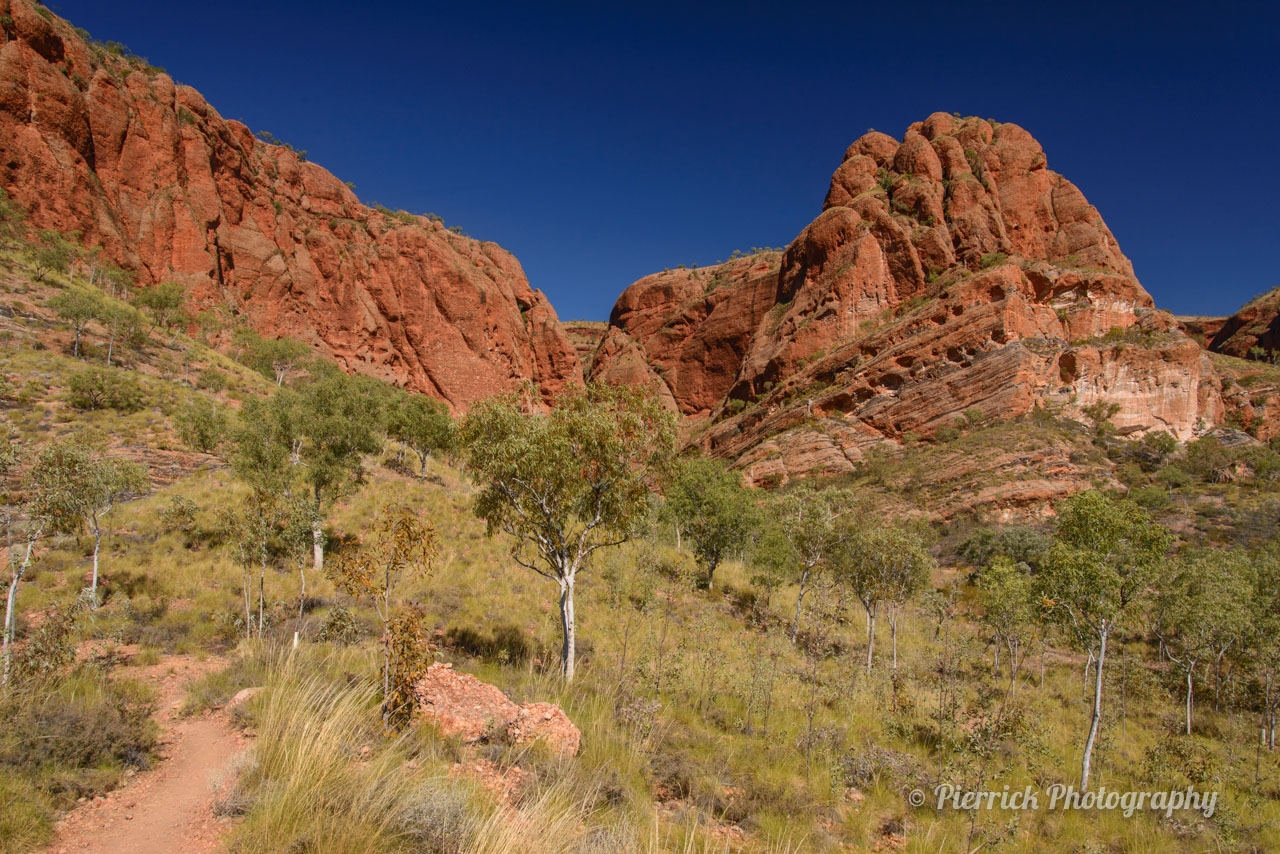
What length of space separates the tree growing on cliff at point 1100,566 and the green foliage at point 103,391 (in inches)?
1211

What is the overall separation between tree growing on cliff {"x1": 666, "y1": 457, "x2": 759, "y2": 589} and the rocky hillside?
21998 millimetres

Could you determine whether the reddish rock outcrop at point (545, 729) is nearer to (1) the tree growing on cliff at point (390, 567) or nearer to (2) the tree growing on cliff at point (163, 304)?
(1) the tree growing on cliff at point (390, 567)

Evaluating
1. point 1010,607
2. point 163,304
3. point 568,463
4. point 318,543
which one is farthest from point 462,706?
point 163,304

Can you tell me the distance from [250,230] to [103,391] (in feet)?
160

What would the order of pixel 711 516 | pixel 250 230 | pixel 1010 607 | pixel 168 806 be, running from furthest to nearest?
pixel 250 230, pixel 711 516, pixel 1010 607, pixel 168 806

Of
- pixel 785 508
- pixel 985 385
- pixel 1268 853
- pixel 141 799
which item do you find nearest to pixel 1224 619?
pixel 1268 853

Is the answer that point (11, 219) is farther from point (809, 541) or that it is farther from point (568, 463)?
point (809, 541)

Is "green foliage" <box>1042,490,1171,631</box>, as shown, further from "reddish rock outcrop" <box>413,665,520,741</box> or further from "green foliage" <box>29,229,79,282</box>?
"green foliage" <box>29,229,79,282</box>

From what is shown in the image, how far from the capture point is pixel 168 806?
13.6ft

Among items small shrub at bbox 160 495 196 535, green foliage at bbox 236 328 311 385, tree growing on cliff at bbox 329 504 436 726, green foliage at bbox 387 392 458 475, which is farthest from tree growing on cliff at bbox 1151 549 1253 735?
green foliage at bbox 236 328 311 385

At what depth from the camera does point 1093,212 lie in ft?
185

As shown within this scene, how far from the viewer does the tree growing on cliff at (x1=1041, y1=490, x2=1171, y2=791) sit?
28.0 feet

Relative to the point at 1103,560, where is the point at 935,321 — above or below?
above

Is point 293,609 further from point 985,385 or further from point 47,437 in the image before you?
point 985,385
